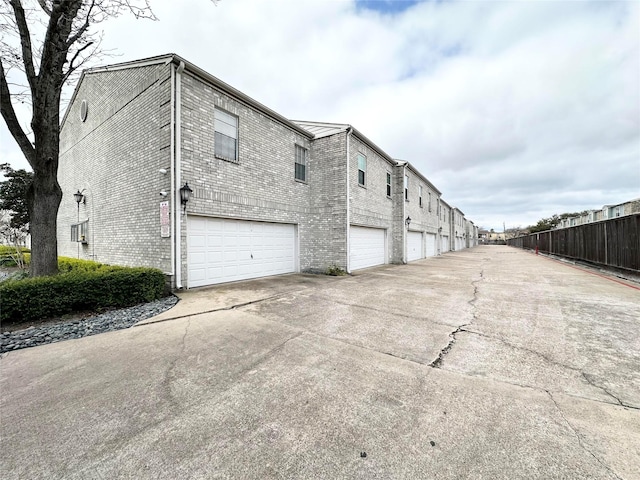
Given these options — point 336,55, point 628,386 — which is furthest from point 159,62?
point 628,386

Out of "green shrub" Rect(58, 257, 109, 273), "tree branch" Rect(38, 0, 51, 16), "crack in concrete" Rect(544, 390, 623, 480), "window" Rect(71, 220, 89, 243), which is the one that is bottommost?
"crack in concrete" Rect(544, 390, 623, 480)

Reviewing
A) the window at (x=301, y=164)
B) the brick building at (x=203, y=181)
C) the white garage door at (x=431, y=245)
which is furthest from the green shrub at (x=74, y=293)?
the white garage door at (x=431, y=245)

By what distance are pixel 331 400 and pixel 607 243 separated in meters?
13.0

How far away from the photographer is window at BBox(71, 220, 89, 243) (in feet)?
32.6

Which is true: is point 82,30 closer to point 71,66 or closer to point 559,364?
point 71,66

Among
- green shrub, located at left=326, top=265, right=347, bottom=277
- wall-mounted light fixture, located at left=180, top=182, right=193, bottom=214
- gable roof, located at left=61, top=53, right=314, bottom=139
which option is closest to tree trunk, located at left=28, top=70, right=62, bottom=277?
gable roof, located at left=61, top=53, right=314, bottom=139

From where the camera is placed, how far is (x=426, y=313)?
4.88m

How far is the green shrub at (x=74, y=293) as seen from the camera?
4098 millimetres

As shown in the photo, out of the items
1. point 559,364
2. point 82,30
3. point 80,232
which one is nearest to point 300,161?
point 82,30

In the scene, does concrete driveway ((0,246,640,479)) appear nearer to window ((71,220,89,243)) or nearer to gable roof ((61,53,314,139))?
gable roof ((61,53,314,139))

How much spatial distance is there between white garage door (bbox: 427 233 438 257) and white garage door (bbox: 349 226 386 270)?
8.01 meters

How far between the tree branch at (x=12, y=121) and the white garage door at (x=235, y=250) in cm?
359

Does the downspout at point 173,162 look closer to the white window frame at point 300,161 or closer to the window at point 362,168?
the white window frame at point 300,161

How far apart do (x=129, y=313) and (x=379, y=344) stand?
460 centimetres
